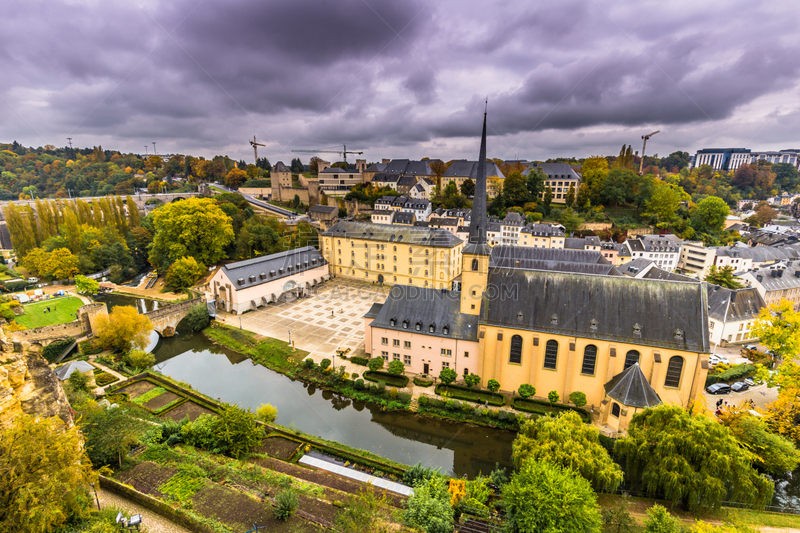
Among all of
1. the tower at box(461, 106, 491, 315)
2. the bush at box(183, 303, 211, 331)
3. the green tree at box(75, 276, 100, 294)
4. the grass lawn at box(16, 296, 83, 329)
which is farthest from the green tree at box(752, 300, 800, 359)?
the green tree at box(75, 276, 100, 294)

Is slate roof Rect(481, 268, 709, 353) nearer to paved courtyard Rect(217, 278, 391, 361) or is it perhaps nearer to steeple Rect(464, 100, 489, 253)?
steeple Rect(464, 100, 489, 253)

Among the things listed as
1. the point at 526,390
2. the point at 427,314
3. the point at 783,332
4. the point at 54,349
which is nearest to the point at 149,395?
the point at 54,349

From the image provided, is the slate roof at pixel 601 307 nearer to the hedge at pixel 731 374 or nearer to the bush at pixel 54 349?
the hedge at pixel 731 374

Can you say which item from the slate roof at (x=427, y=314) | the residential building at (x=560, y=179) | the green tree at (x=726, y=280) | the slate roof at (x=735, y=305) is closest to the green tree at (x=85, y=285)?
the slate roof at (x=427, y=314)

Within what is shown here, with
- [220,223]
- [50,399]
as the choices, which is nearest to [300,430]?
[50,399]

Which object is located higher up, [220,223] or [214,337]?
[220,223]

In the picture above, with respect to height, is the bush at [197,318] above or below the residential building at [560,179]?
below

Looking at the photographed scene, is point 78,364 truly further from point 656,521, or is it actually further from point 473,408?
point 656,521
